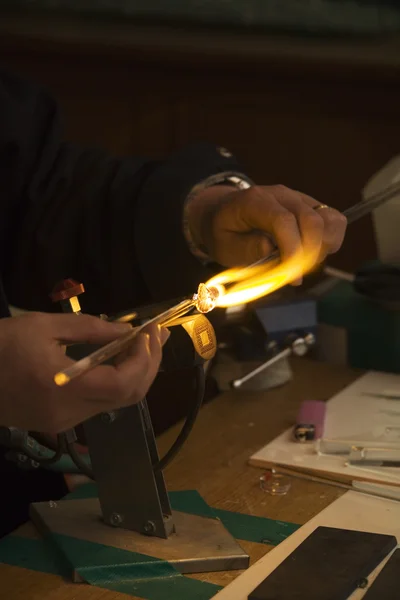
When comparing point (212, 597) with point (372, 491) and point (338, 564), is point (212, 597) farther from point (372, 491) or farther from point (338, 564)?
point (372, 491)

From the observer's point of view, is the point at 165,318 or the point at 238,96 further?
the point at 238,96

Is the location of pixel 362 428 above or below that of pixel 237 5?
below

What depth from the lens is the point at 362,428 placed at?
88cm

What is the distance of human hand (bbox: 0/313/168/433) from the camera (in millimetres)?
532

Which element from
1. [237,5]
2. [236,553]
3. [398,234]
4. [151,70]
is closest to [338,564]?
[236,553]

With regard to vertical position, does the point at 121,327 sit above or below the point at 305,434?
above

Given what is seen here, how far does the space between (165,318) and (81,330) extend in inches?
3.2

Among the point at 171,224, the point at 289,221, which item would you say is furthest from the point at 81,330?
Answer: the point at 171,224

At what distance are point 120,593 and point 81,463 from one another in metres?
0.11

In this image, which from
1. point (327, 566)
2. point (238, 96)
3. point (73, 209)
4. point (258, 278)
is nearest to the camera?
point (327, 566)

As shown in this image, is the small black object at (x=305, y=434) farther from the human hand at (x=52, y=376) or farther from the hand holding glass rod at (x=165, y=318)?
the human hand at (x=52, y=376)

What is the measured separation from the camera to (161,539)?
70 cm

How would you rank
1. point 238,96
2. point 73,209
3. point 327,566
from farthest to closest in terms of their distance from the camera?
1. point 238,96
2. point 73,209
3. point 327,566

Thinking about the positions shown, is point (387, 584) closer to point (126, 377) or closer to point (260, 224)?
point (126, 377)
